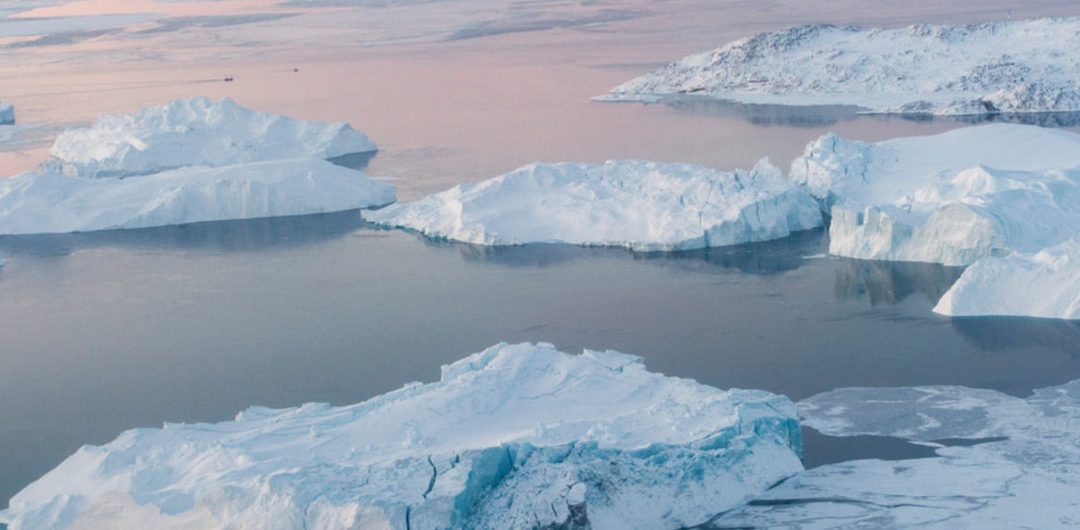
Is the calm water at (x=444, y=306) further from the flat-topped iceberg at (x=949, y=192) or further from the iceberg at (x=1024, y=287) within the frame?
the flat-topped iceberg at (x=949, y=192)

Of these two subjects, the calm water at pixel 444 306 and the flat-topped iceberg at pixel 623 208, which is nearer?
the calm water at pixel 444 306

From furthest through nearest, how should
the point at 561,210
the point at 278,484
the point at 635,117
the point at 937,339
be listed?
the point at 635,117, the point at 561,210, the point at 937,339, the point at 278,484

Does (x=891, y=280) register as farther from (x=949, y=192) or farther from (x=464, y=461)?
(x=464, y=461)

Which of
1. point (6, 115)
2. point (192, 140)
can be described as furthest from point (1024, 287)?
point (6, 115)

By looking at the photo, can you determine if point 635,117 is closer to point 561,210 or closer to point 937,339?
point 561,210

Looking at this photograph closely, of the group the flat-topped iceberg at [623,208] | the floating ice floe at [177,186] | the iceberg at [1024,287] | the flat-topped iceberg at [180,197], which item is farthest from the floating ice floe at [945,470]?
the floating ice floe at [177,186]

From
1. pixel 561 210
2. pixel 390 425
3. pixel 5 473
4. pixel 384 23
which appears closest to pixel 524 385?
Answer: pixel 390 425
